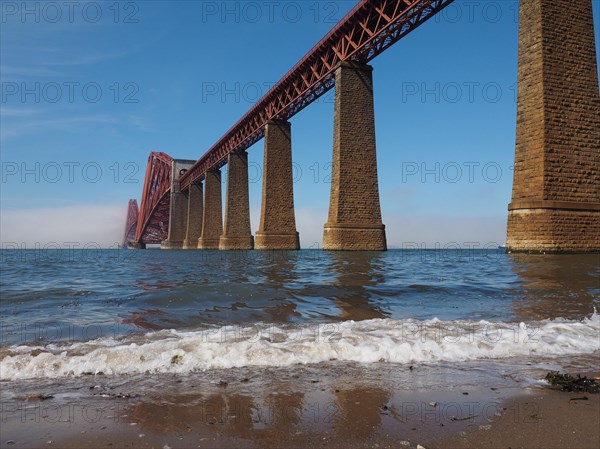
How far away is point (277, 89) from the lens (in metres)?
36.0

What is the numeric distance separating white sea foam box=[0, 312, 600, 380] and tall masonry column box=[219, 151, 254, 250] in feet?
127

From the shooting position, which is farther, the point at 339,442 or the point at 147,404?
the point at 147,404

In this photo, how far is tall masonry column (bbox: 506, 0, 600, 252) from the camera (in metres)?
14.8

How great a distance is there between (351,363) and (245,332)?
1526 mm

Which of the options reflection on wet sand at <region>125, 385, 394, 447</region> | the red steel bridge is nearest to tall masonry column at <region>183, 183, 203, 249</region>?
the red steel bridge

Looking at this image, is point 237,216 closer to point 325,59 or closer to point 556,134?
point 325,59

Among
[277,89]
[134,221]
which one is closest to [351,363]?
[277,89]

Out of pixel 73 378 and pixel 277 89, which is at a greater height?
pixel 277 89

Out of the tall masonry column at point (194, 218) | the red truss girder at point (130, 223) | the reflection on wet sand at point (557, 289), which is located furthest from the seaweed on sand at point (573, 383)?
the red truss girder at point (130, 223)

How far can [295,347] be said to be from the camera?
3.61 m

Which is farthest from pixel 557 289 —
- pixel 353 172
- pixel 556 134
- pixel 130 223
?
pixel 130 223

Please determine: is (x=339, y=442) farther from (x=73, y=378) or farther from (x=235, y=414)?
(x=73, y=378)

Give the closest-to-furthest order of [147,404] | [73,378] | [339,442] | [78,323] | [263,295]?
[339,442] → [147,404] → [73,378] → [78,323] → [263,295]

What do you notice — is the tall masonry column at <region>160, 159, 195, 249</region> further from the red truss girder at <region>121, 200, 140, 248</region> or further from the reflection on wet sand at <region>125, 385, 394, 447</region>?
→ the reflection on wet sand at <region>125, 385, 394, 447</region>
